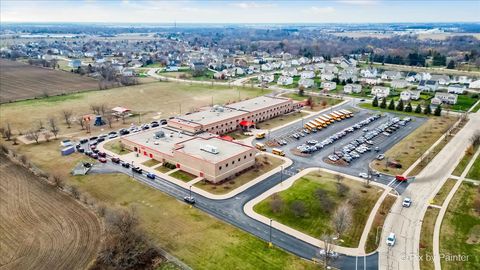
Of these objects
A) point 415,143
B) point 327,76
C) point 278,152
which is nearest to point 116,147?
point 278,152

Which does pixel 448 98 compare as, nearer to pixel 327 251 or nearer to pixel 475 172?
pixel 475 172

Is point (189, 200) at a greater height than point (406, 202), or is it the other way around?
point (406, 202)

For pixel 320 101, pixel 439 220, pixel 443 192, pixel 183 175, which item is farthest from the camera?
pixel 320 101

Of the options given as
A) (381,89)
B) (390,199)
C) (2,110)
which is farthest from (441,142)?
(2,110)

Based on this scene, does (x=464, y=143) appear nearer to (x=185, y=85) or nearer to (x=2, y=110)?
(x=185, y=85)

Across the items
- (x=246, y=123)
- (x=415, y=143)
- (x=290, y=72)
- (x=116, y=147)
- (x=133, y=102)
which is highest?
(x=290, y=72)

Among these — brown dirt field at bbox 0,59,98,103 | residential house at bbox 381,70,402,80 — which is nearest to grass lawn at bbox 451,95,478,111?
residential house at bbox 381,70,402,80

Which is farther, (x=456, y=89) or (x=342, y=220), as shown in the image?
(x=456, y=89)
